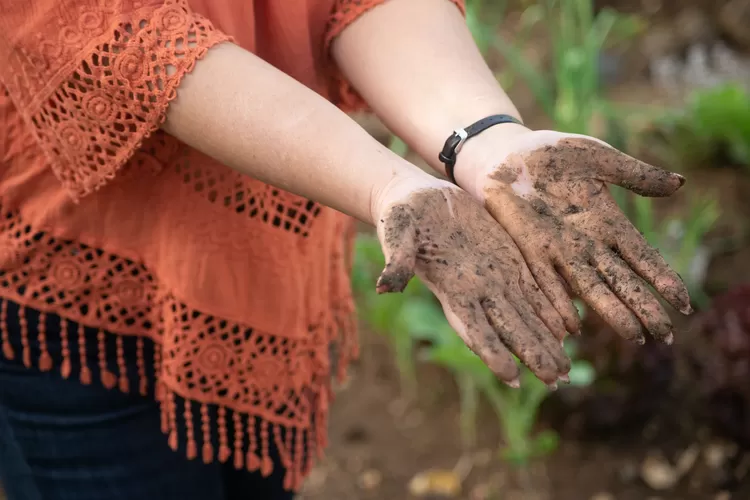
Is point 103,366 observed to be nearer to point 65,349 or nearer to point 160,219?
point 65,349

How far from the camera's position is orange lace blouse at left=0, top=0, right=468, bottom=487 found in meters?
0.76

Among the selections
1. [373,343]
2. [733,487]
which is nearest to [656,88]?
[373,343]

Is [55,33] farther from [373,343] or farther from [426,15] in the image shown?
[373,343]

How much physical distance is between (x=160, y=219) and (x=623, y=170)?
48 centimetres

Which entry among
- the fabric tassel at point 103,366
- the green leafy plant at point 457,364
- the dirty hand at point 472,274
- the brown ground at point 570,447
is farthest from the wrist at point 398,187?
the brown ground at point 570,447

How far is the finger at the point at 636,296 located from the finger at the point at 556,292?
0.04m

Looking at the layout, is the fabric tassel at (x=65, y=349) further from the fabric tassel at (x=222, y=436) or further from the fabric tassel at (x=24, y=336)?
the fabric tassel at (x=222, y=436)

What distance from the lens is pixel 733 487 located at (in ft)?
5.74

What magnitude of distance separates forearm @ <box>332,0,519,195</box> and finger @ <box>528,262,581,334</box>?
133 millimetres

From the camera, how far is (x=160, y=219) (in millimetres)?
895

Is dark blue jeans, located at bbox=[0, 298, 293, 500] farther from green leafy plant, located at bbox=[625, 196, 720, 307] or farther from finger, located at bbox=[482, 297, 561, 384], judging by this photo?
green leafy plant, located at bbox=[625, 196, 720, 307]

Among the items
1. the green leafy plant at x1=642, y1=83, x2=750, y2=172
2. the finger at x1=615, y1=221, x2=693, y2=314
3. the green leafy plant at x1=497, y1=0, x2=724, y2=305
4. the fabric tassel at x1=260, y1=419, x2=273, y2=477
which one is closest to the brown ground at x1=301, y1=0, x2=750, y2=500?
the green leafy plant at x1=497, y1=0, x2=724, y2=305

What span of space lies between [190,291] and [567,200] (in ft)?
1.31

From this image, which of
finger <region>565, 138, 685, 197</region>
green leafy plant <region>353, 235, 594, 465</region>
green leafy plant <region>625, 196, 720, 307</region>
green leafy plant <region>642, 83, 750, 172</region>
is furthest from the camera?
green leafy plant <region>642, 83, 750, 172</region>
